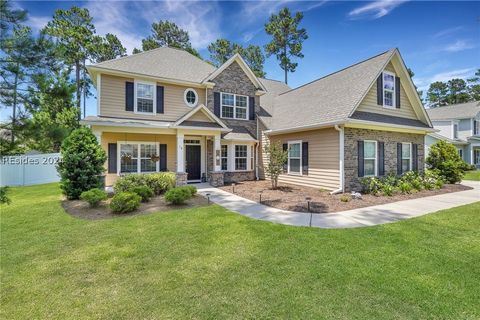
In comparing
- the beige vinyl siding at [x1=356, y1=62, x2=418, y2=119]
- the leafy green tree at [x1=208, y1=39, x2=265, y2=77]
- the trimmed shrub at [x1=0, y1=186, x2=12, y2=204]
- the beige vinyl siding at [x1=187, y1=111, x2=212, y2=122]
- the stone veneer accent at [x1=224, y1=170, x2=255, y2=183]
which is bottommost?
the stone veneer accent at [x1=224, y1=170, x2=255, y2=183]

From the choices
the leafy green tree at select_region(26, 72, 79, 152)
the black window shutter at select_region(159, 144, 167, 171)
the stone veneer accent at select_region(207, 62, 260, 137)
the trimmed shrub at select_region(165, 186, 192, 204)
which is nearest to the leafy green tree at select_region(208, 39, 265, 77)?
the stone veneer accent at select_region(207, 62, 260, 137)

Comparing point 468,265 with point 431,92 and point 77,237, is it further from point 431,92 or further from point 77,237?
point 431,92

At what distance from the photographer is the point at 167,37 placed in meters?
29.3

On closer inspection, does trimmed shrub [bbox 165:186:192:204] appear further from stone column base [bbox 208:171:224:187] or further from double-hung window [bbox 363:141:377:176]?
double-hung window [bbox 363:141:377:176]

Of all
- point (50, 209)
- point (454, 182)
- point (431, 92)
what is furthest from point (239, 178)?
point (431, 92)

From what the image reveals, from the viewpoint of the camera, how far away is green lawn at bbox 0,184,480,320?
2.90 m

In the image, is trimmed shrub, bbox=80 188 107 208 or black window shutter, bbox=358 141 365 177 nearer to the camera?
trimmed shrub, bbox=80 188 107 208

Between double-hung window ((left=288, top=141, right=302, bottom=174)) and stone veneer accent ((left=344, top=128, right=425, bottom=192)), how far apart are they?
2.62 meters

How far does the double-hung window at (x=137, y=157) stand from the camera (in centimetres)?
1227

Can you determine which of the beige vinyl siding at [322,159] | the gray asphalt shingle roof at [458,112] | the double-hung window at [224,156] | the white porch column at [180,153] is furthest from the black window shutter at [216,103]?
the gray asphalt shingle roof at [458,112]

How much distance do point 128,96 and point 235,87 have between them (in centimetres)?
655

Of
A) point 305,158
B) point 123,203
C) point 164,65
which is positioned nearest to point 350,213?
point 305,158

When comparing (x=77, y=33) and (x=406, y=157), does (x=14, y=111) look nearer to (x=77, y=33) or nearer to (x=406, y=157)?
(x=406, y=157)

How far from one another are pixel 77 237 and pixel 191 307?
397 cm
